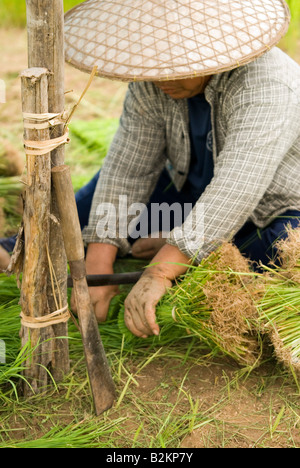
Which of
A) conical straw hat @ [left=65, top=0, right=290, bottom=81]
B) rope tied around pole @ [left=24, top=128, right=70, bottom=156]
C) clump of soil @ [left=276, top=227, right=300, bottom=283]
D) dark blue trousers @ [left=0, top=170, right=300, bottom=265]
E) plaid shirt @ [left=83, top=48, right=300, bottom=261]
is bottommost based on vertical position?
dark blue trousers @ [left=0, top=170, right=300, bottom=265]

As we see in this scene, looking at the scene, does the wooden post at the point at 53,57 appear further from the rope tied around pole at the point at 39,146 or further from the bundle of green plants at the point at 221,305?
the bundle of green plants at the point at 221,305

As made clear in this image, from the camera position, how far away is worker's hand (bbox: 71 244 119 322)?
257 centimetres

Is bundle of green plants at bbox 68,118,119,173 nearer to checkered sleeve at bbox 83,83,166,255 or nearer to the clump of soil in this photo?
checkered sleeve at bbox 83,83,166,255

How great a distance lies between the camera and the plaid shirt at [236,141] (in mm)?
2295

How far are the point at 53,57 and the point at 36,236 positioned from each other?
1.81 feet

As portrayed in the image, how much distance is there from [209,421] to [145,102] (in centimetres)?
138

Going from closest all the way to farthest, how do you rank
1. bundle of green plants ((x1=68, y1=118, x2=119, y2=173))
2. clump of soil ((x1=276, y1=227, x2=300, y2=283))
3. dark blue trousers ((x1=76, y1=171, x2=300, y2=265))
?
clump of soil ((x1=276, y1=227, x2=300, y2=283)) → dark blue trousers ((x1=76, y1=171, x2=300, y2=265)) → bundle of green plants ((x1=68, y1=118, x2=119, y2=173))

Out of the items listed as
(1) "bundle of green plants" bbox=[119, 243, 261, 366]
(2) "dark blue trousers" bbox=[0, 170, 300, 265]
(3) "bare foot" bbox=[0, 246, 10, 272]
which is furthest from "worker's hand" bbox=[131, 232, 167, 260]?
(1) "bundle of green plants" bbox=[119, 243, 261, 366]

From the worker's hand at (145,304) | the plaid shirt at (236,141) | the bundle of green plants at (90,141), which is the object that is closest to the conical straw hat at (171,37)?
the plaid shirt at (236,141)

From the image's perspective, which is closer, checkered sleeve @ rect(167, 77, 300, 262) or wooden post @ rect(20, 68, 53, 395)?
wooden post @ rect(20, 68, 53, 395)

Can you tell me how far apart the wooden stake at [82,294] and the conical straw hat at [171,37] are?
437mm

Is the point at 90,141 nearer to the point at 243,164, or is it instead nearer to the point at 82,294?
the point at 243,164

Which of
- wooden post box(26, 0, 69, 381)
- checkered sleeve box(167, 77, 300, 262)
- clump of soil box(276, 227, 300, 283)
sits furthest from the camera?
checkered sleeve box(167, 77, 300, 262)

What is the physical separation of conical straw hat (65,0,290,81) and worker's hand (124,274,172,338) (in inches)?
29.5
